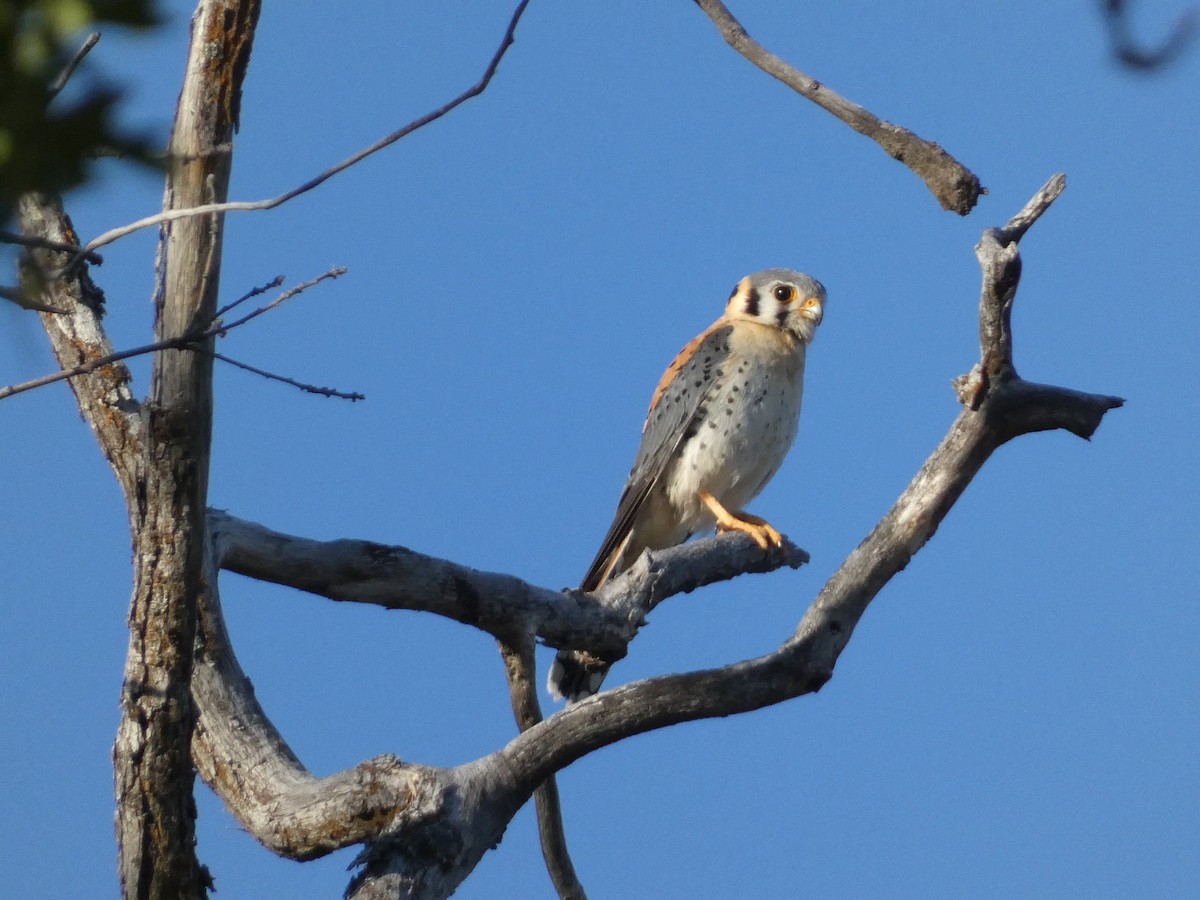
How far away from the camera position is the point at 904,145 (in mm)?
3613

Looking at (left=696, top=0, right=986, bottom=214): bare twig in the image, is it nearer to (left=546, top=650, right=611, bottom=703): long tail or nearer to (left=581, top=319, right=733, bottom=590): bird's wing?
(left=546, top=650, right=611, bottom=703): long tail

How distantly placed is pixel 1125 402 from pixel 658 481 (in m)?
3.08

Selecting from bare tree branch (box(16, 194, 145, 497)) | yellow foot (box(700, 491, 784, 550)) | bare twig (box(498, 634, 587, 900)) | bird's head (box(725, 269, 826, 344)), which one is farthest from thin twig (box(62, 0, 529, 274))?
bird's head (box(725, 269, 826, 344))

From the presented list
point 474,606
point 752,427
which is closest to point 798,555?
point 752,427

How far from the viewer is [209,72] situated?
9.98 ft

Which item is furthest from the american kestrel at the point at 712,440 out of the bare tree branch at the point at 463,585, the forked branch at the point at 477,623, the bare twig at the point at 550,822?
the forked branch at the point at 477,623

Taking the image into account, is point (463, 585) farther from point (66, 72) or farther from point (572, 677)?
point (66, 72)

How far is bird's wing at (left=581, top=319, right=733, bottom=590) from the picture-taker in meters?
6.44

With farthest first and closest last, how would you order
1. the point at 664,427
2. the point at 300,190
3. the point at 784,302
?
the point at 784,302, the point at 664,427, the point at 300,190

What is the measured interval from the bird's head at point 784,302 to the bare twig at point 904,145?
3.39 meters

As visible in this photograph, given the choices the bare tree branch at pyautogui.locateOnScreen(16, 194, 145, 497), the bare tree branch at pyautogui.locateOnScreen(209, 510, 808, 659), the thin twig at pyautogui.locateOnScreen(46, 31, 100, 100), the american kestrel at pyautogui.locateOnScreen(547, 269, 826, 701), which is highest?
the american kestrel at pyautogui.locateOnScreen(547, 269, 826, 701)

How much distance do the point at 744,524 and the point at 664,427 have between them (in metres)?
0.77

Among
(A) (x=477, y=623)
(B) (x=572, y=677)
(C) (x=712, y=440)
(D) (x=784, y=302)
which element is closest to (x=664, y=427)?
(C) (x=712, y=440)

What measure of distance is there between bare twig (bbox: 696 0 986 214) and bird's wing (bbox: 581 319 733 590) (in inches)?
117
